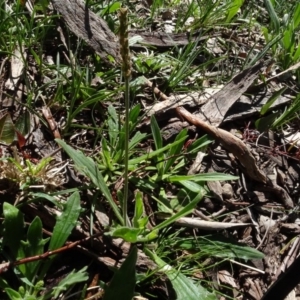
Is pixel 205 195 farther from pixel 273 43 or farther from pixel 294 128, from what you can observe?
pixel 273 43

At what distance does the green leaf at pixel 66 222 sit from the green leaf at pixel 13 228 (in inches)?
4.6

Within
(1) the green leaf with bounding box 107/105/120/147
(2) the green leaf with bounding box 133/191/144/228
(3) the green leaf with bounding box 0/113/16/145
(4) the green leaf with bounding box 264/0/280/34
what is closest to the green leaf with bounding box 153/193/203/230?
(2) the green leaf with bounding box 133/191/144/228

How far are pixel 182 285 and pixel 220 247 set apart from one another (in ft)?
0.87

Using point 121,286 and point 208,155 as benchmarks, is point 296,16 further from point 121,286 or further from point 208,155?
point 121,286

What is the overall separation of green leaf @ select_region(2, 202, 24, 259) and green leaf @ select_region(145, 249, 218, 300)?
0.48 metres

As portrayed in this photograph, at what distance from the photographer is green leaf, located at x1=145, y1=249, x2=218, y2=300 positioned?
2078 mm

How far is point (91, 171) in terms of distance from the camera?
2162mm

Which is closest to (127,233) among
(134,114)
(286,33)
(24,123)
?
(134,114)

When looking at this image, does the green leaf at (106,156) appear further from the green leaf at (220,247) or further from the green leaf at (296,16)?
the green leaf at (296,16)

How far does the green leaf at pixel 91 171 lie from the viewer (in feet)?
6.95

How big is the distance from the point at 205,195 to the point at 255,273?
0.38m

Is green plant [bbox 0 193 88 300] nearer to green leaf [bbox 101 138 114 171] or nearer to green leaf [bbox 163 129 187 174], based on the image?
green leaf [bbox 101 138 114 171]

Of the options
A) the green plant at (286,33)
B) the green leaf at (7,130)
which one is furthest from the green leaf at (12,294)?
the green plant at (286,33)

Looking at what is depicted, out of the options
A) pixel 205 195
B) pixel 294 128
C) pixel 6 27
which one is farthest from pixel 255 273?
pixel 6 27
